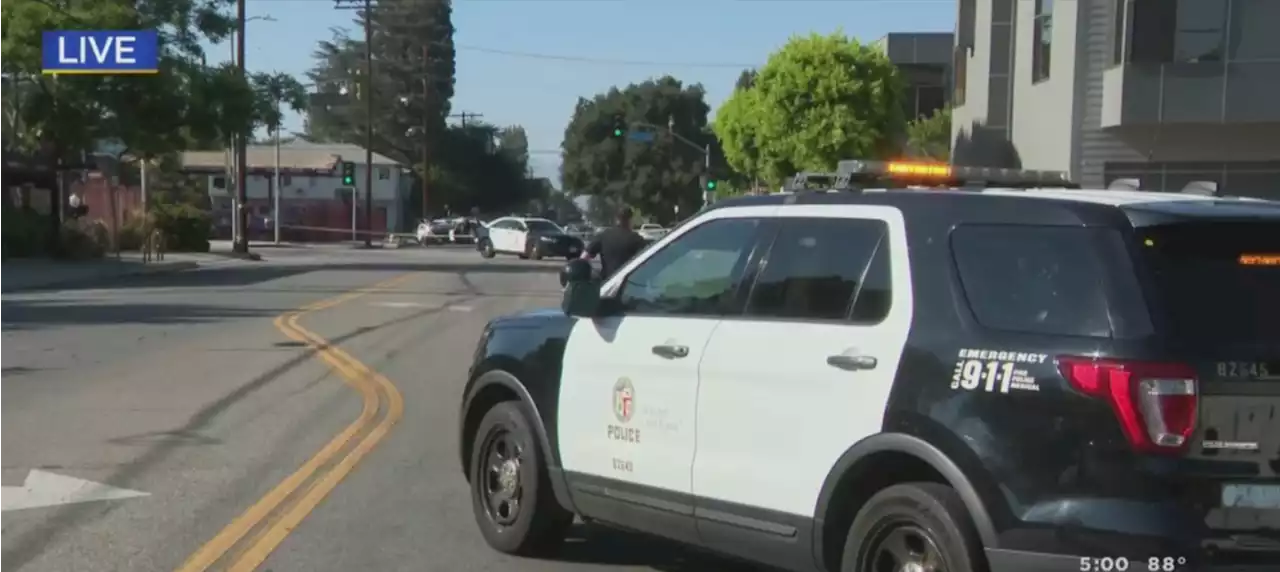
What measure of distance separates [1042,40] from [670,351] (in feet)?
106

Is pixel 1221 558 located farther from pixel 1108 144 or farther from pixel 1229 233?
pixel 1108 144

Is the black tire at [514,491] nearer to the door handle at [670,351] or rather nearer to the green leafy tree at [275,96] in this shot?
the door handle at [670,351]

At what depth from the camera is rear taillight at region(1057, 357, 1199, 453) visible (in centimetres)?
530

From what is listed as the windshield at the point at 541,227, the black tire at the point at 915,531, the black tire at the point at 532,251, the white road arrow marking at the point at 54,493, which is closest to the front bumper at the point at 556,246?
the black tire at the point at 532,251

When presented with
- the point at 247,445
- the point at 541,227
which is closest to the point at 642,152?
the point at 541,227

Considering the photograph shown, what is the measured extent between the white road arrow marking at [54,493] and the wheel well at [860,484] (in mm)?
5232

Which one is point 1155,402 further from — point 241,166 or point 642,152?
point 642,152

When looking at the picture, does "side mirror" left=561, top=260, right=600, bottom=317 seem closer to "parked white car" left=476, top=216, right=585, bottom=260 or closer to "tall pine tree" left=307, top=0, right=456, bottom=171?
"parked white car" left=476, top=216, right=585, bottom=260

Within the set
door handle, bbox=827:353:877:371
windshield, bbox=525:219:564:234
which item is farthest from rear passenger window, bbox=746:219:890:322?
windshield, bbox=525:219:564:234

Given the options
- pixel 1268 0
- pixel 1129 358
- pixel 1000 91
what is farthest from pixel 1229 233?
pixel 1000 91

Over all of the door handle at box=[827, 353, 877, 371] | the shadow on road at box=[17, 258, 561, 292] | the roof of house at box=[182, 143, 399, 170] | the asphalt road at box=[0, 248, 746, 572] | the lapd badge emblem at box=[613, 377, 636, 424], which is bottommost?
the shadow on road at box=[17, 258, 561, 292]

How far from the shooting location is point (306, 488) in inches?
407

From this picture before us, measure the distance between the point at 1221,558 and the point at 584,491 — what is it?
3186mm

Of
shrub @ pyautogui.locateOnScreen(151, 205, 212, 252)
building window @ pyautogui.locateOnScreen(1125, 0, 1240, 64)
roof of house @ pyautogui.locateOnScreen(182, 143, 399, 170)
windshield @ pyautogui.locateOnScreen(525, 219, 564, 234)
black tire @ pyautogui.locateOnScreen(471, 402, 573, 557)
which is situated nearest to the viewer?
black tire @ pyautogui.locateOnScreen(471, 402, 573, 557)
